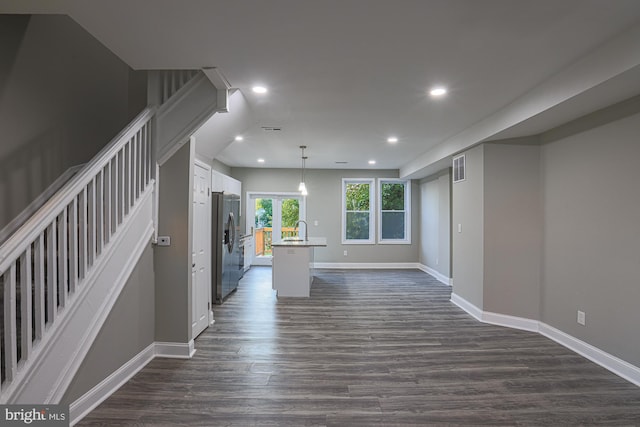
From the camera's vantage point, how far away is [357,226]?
25.6 ft

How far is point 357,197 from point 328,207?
0.82 meters

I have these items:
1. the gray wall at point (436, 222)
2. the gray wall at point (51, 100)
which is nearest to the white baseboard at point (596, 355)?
the gray wall at point (436, 222)

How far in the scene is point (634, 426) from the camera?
200 cm

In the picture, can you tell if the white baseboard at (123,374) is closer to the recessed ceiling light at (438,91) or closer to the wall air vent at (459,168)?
the recessed ceiling light at (438,91)

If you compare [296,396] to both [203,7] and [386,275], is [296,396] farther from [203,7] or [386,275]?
[386,275]

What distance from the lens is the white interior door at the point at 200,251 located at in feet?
10.9

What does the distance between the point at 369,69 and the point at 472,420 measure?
8.92 ft

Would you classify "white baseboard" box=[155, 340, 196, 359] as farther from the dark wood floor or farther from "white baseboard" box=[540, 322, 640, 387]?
"white baseboard" box=[540, 322, 640, 387]

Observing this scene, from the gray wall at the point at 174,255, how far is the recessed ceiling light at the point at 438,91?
2.49 meters

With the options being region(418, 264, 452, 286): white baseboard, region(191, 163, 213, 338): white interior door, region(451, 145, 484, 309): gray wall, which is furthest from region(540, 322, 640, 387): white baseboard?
region(191, 163, 213, 338): white interior door

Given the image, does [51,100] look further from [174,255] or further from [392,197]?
[392,197]

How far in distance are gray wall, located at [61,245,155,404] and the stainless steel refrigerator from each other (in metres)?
1.81

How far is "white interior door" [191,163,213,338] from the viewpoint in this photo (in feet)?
10.9

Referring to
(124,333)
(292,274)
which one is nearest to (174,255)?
(124,333)
